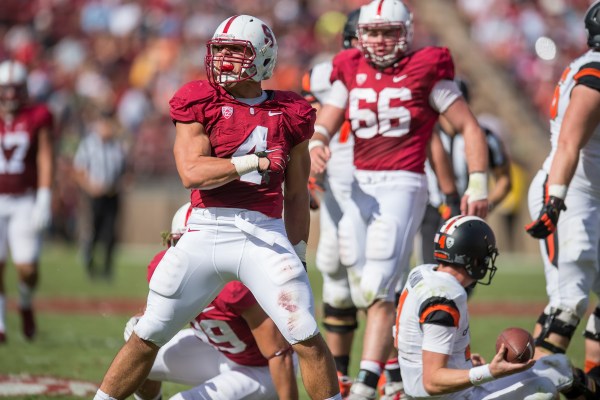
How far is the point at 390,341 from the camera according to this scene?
5.59m

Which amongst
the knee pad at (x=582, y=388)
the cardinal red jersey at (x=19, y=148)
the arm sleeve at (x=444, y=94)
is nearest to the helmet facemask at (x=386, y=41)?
the arm sleeve at (x=444, y=94)

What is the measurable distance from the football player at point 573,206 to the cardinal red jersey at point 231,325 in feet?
4.99

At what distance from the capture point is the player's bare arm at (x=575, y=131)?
5266 mm

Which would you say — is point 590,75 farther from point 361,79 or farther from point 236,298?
point 236,298

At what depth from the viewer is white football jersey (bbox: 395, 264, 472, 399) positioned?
4414 mm

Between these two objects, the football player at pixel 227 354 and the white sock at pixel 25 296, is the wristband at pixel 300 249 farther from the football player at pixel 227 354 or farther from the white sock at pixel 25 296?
the white sock at pixel 25 296

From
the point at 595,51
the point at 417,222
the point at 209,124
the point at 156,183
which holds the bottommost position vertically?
the point at 156,183

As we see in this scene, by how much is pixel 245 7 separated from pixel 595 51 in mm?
15284

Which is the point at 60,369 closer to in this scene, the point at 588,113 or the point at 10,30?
the point at 588,113

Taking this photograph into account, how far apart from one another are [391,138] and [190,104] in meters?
1.71

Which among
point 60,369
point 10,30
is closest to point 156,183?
point 10,30

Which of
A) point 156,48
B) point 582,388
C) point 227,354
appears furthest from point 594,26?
point 156,48

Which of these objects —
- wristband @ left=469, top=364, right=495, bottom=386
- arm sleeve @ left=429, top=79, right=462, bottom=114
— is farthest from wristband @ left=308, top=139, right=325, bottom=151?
wristband @ left=469, top=364, right=495, bottom=386

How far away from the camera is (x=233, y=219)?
14.8ft
